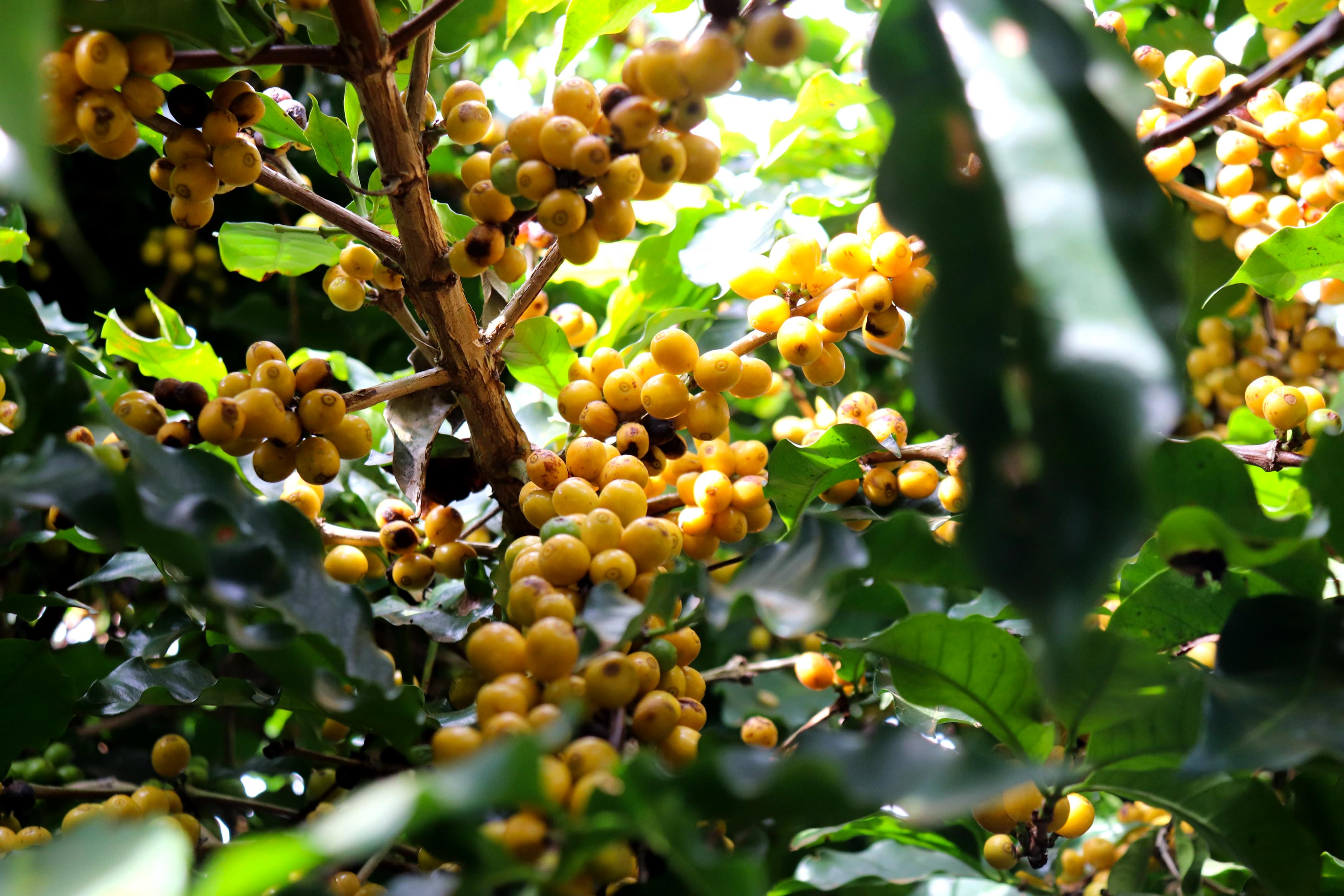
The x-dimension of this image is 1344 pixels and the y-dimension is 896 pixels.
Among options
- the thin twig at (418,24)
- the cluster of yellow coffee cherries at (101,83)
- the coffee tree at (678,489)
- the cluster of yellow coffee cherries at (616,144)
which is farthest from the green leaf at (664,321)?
the cluster of yellow coffee cherries at (101,83)

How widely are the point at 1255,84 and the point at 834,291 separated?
0.34 m

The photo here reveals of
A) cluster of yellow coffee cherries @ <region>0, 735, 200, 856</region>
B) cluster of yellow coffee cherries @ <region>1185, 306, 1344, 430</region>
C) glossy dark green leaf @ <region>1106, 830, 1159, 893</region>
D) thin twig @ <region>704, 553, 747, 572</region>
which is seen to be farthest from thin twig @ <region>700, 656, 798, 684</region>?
cluster of yellow coffee cherries @ <region>1185, 306, 1344, 430</region>

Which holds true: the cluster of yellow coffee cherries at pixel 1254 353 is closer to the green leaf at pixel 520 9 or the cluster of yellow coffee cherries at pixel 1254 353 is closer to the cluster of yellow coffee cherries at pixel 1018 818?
the cluster of yellow coffee cherries at pixel 1018 818

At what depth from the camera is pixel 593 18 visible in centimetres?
88

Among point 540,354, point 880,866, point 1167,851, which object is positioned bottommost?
point 1167,851

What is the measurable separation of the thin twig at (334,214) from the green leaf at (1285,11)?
0.99m

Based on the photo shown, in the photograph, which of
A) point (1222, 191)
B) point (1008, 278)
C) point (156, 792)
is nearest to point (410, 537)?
point (156, 792)

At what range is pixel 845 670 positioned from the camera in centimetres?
108

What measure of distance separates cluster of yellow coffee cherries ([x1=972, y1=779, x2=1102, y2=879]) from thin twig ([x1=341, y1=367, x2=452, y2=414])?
1.77 ft

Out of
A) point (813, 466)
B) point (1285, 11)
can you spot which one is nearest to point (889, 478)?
point (813, 466)

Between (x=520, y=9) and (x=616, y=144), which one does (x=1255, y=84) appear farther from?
Result: (x=520, y=9)

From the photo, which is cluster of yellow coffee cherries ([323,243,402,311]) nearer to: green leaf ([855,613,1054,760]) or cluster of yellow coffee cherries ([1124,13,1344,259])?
green leaf ([855,613,1054,760])

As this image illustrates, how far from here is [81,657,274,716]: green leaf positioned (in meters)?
0.82

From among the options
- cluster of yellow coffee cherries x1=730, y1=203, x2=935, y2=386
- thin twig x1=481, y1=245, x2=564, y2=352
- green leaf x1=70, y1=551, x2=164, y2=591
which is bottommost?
green leaf x1=70, y1=551, x2=164, y2=591
